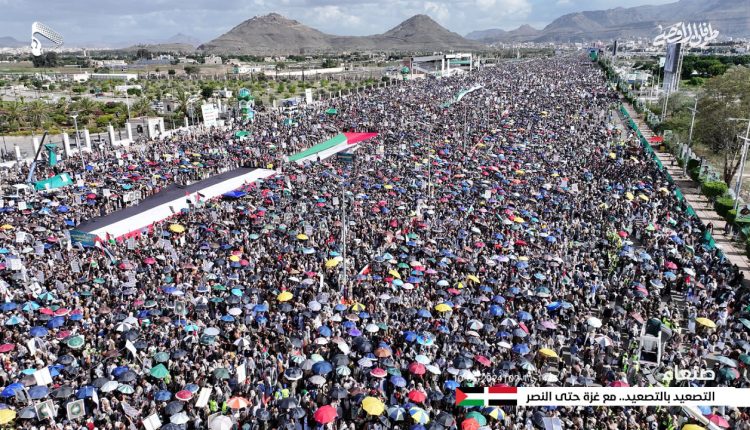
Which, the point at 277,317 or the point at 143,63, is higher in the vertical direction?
the point at 143,63

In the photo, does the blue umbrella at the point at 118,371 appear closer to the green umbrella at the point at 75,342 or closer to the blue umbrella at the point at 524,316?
the green umbrella at the point at 75,342

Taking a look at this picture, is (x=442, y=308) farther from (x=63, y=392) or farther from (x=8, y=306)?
(x=8, y=306)

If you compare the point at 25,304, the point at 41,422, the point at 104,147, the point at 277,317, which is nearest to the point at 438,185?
the point at 277,317

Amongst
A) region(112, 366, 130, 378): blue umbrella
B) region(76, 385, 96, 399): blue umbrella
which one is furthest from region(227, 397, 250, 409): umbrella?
region(76, 385, 96, 399): blue umbrella

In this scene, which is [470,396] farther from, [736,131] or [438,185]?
[736,131]

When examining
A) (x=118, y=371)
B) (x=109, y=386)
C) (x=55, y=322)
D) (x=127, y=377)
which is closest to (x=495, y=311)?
(x=127, y=377)
